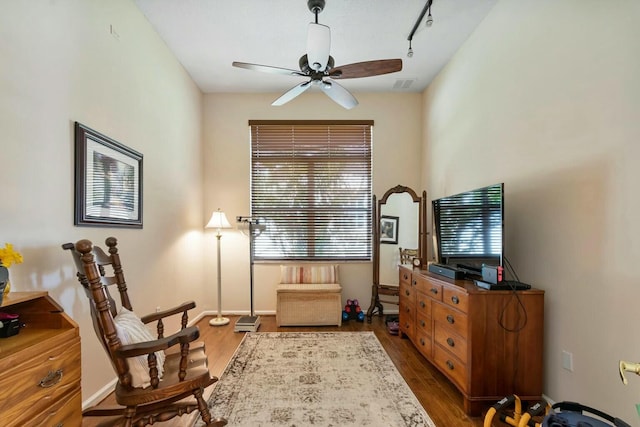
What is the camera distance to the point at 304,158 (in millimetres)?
4398

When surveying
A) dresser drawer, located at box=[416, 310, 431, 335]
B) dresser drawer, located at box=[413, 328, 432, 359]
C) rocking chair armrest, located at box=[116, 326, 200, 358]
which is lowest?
dresser drawer, located at box=[413, 328, 432, 359]

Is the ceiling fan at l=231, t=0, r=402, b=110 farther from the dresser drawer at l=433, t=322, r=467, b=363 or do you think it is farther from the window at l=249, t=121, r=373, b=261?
the dresser drawer at l=433, t=322, r=467, b=363

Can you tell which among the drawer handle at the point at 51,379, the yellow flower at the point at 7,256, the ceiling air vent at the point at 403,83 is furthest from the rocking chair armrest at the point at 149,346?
the ceiling air vent at the point at 403,83

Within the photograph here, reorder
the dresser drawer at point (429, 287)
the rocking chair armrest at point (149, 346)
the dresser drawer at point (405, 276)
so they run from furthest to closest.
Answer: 1. the dresser drawer at point (405, 276)
2. the dresser drawer at point (429, 287)
3. the rocking chair armrest at point (149, 346)

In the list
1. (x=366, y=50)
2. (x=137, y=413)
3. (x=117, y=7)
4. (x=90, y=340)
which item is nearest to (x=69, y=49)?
(x=117, y=7)

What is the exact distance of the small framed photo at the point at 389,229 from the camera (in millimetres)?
4035

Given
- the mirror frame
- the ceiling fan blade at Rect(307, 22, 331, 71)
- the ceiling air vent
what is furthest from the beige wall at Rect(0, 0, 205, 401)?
the ceiling air vent

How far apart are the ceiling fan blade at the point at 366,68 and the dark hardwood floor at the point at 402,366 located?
100.0 inches

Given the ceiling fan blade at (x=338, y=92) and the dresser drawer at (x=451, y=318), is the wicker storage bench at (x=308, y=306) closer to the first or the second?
the dresser drawer at (x=451, y=318)

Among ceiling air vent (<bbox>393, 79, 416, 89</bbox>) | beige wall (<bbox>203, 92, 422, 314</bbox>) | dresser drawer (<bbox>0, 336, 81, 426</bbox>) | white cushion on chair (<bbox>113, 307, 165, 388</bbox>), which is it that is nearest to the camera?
dresser drawer (<bbox>0, 336, 81, 426</bbox>)

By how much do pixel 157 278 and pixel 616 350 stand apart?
11.1 ft

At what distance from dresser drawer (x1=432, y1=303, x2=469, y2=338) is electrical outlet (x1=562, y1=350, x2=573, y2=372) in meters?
0.60

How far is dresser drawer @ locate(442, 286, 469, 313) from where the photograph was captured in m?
2.05

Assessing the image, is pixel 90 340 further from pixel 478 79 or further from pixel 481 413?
pixel 478 79
